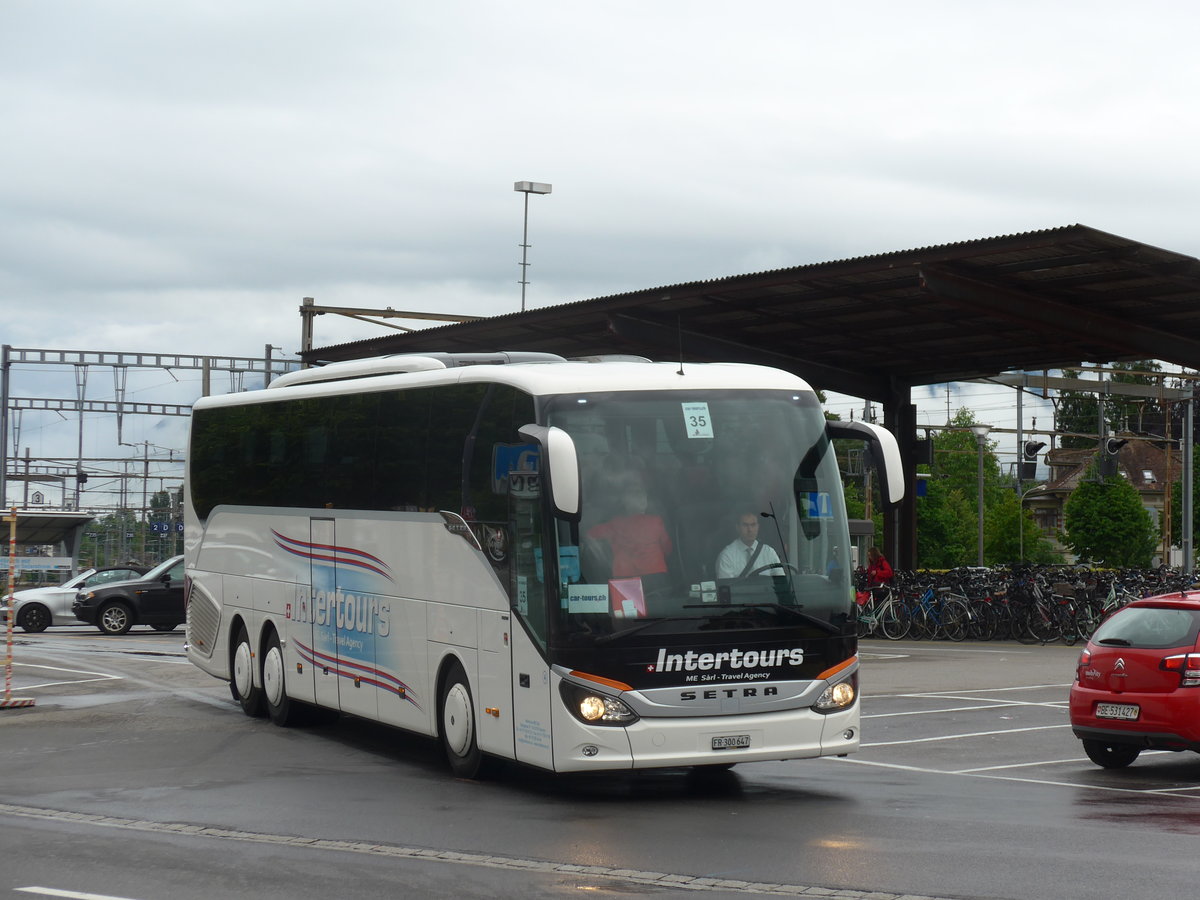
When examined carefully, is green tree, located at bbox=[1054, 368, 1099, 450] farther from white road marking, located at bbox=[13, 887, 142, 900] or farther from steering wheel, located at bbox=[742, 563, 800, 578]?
white road marking, located at bbox=[13, 887, 142, 900]

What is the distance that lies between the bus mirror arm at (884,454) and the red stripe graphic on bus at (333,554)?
4.17 metres

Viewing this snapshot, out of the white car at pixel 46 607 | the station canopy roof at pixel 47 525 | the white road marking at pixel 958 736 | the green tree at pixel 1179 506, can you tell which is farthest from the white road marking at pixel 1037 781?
the green tree at pixel 1179 506

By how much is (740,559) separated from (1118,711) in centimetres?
372

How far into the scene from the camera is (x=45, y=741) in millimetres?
16000

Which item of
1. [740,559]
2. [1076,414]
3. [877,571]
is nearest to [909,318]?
[877,571]

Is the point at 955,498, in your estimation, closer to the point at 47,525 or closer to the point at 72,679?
the point at 47,525

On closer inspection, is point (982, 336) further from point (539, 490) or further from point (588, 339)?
point (539, 490)

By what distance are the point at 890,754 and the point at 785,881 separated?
6.71m

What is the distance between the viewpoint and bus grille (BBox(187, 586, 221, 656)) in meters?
19.4

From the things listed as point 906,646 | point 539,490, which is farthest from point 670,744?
point 906,646

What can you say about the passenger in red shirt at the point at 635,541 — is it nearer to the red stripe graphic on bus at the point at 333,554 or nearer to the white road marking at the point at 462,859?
the white road marking at the point at 462,859

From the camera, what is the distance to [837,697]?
11.9 meters

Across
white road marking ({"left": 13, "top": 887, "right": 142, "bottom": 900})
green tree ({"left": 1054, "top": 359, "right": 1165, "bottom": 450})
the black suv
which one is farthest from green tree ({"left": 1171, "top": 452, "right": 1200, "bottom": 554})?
white road marking ({"left": 13, "top": 887, "right": 142, "bottom": 900})

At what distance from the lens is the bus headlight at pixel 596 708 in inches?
445
